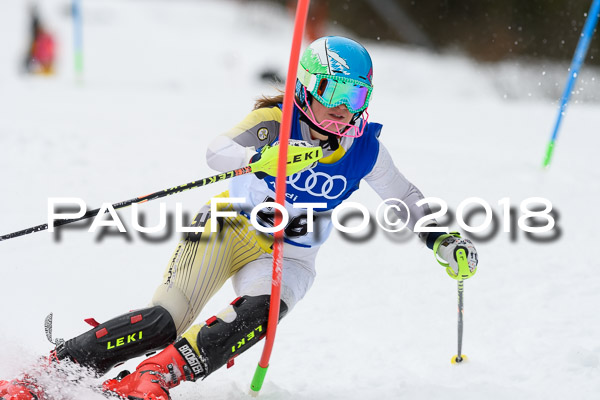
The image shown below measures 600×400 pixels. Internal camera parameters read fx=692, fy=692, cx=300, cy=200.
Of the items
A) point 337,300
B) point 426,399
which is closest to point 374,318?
point 337,300

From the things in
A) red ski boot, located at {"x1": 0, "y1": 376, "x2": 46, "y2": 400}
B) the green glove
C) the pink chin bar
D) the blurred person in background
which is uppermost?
the pink chin bar

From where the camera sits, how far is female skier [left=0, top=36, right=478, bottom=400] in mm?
2533

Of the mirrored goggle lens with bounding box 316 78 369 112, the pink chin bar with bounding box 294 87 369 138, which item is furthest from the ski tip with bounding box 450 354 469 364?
the mirrored goggle lens with bounding box 316 78 369 112

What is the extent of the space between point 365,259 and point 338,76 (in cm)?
246

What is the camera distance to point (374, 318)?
4.05m

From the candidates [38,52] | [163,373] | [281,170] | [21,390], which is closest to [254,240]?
[281,170]

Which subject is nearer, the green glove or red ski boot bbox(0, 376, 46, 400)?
red ski boot bbox(0, 376, 46, 400)

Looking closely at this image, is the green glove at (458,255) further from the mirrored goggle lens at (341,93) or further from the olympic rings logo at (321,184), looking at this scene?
the mirrored goggle lens at (341,93)

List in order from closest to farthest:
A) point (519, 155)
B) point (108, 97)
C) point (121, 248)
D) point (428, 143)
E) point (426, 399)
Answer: point (426, 399)
point (121, 248)
point (519, 155)
point (428, 143)
point (108, 97)

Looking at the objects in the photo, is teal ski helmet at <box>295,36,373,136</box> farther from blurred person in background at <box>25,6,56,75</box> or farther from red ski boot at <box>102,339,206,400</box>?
blurred person in background at <box>25,6,56,75</box>

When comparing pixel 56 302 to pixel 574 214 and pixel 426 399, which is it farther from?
pixel 574 214

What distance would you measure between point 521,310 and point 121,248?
2.84m

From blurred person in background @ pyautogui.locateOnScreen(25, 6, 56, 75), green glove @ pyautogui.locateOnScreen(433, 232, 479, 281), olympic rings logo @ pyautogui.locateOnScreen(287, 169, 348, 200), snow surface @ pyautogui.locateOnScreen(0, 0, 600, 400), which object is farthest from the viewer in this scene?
blurred person in background @ pyautogui.locateOnScreen(25, 6, 56, 75)

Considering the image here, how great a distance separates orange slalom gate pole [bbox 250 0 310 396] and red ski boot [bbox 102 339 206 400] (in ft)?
1.08
